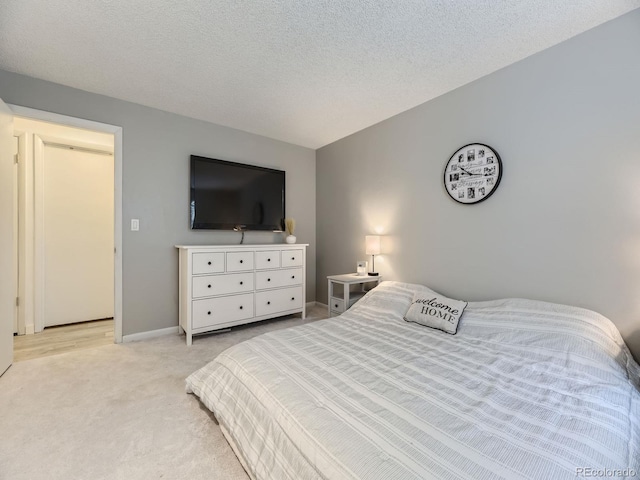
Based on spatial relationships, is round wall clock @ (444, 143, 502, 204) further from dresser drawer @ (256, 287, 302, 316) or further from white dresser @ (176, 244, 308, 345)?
dresser drawer @ (256, 287, 302, 316)

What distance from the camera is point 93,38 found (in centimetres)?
191

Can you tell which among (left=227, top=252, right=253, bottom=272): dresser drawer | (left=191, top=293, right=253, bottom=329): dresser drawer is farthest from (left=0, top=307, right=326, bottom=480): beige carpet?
(left=227, top=252, right=253, bottom=272): dresser drawer

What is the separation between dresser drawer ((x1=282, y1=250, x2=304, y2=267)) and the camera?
3.43 meters

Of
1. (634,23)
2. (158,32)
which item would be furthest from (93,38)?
(634,23)

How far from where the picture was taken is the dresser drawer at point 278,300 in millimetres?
3244

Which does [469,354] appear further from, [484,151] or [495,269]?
[484,151]

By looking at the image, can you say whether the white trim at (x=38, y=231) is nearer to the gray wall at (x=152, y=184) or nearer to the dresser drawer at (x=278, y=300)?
the gray wall at (x=152, y=184)

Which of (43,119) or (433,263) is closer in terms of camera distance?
(43,119)

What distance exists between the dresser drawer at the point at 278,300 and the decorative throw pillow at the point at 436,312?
1616 millimetres

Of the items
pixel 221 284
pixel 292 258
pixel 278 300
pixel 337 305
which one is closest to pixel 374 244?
pixel 337 305

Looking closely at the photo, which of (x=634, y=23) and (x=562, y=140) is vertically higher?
(x=634, y=23)

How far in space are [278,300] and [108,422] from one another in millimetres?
1962

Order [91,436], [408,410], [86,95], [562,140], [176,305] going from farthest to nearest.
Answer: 1. [176,305]
2. [86,95]
3. [562,140]
4. [91,436]
5. [408,410]

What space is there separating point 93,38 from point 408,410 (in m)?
2.97
